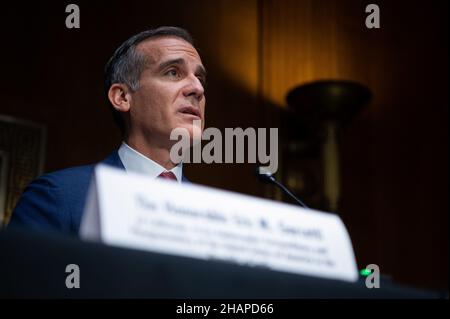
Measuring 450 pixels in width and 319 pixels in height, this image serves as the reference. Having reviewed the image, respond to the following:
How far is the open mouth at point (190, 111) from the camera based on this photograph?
1.56 meters

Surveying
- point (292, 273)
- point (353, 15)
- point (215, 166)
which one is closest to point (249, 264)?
point (292, 273)

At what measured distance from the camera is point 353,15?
Answer: 10.9 ft

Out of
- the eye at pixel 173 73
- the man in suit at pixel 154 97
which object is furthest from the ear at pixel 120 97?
the eye at pixel 173 73

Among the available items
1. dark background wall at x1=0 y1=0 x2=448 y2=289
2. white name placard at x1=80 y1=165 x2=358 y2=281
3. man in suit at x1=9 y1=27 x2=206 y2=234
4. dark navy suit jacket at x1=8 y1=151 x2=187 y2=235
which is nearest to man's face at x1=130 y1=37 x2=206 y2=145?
man in suit at x1=9 y1=27 x2=206 y2=234

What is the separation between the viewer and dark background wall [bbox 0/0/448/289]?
260 centimetres

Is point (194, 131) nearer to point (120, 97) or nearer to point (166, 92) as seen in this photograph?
point (166, 92)

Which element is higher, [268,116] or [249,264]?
[268,116]

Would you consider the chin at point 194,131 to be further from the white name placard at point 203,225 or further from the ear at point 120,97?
the white name placard at point 203,225

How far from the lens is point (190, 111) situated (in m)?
1.57

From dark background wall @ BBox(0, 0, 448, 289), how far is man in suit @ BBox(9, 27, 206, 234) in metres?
0.89

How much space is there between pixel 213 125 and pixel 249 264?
216 centimetres

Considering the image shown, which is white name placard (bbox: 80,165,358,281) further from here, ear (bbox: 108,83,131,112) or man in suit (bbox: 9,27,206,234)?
ear (bbox: 108,83,131,112)
